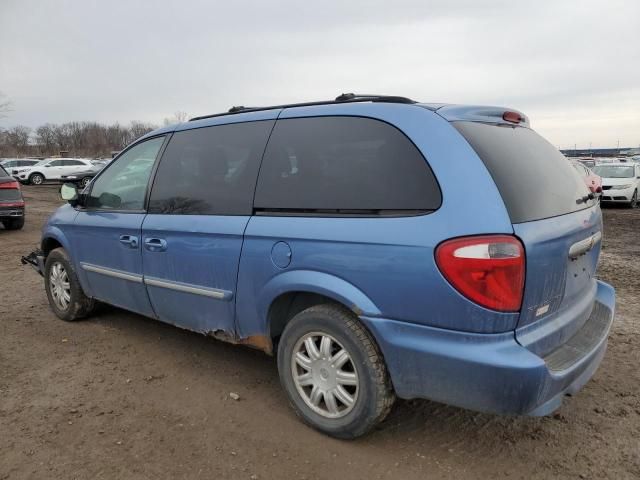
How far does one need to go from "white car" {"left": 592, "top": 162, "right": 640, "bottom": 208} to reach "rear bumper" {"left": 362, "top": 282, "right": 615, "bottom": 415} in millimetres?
16119

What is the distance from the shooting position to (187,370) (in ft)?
12.4

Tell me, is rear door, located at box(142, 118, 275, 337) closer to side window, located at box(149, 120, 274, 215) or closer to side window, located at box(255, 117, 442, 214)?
side window, located at box(149, 120, 274, 215)

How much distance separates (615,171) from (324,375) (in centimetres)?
1776

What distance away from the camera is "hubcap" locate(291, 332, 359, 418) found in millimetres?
2729

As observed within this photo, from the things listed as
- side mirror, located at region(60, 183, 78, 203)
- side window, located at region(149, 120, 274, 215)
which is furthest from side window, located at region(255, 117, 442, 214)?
side mirror, located at region(60, 183, 78, 203)

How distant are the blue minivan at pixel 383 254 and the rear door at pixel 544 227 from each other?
12 millimetres

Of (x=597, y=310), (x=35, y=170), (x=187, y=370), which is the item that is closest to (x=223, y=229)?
(x=187, y=370)

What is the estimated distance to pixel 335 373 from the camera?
9.05ft

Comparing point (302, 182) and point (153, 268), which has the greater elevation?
point (302, 182)

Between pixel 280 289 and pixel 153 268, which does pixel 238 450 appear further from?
pixel 153 268

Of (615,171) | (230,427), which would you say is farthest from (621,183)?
(230,427)

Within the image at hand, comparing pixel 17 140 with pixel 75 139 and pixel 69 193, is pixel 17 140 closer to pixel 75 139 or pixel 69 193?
pixel 75 139

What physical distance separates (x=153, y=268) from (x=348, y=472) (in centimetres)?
199

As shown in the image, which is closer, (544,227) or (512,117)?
(544,227)
